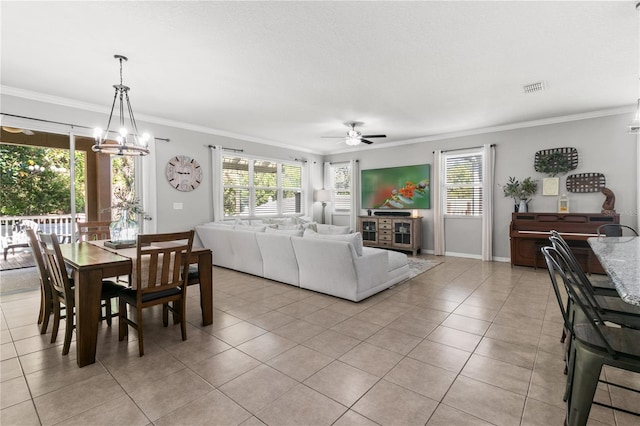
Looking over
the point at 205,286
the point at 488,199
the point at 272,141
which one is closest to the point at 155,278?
the point at 205,286

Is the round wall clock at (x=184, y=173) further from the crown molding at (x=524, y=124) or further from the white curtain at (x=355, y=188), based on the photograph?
the crown molding at (x=524, y=124)

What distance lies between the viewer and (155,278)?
2502 millimetres

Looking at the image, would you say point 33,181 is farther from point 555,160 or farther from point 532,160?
point 555,160

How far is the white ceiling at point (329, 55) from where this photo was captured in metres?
2.40

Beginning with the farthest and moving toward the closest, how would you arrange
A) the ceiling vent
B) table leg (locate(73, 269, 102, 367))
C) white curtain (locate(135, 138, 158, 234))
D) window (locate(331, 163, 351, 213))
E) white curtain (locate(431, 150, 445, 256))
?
window (locate(331, 163, 351, 213))
white curtain (locate(431, 150, 445, 256))
white curtain (locate(135, 138, 158, 234))
the ceiling vent
table leg (locate(73, 269, 102, 367))

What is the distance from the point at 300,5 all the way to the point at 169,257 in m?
2.24

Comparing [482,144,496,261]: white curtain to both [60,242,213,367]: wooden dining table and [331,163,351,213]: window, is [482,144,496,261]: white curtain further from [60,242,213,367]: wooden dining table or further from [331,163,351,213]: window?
[60,242,213,367]: wooden dining table

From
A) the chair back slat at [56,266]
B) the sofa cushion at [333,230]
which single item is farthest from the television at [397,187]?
the chair back slat at [56,266]

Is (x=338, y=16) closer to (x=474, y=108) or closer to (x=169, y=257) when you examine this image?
(x=169, y=257)

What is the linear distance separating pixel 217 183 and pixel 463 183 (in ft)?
17.2

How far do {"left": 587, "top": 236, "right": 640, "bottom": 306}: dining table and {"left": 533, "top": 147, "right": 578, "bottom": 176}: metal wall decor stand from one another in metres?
3.17

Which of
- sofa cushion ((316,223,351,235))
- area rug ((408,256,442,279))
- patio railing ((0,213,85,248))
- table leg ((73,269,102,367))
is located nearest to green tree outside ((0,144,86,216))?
patio railing ((0,213,85,248))

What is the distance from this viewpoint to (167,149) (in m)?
5.58

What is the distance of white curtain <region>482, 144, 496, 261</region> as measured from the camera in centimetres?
610
